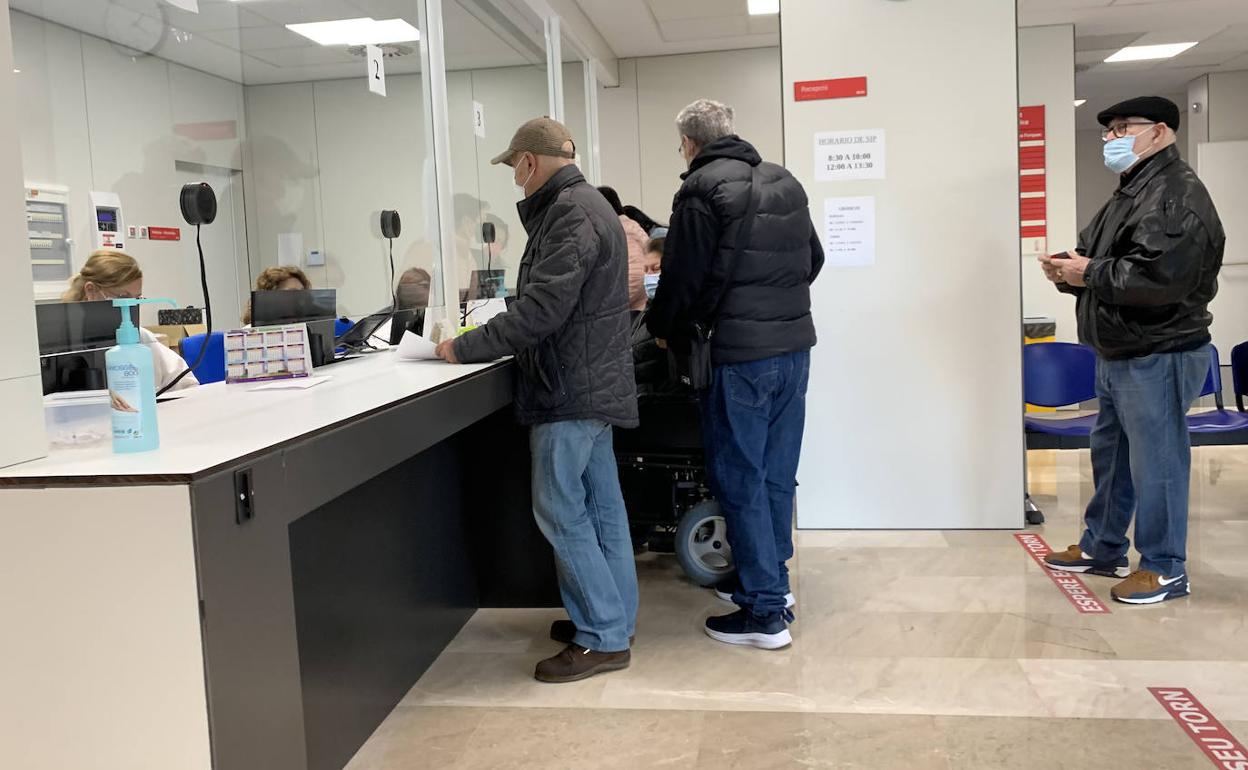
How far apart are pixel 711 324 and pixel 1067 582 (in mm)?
1718

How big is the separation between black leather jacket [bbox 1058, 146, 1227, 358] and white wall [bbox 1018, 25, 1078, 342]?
Result: 174 inches

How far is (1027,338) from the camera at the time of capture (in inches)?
297

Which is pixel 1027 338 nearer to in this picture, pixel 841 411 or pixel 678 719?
pixel 841 411

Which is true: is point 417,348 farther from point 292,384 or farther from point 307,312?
point 292,384

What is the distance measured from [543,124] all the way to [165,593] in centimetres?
187

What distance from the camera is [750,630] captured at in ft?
10.3

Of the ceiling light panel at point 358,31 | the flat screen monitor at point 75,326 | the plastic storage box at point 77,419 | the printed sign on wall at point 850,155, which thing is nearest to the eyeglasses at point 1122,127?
the printed sign on wall at point 850,155

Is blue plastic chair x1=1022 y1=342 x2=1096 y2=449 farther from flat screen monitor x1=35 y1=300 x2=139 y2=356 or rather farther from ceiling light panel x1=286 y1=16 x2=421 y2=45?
flat screen monitor x1=35 y1=300 x2=139 y2=356

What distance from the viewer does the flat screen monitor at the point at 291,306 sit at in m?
2.72

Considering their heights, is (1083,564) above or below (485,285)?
below

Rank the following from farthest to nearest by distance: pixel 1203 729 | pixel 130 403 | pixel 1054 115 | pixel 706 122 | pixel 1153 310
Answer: pixel 1054 115, pixel 1153 310, pixel 706 122, pixel 1203 729, pixel 130 403

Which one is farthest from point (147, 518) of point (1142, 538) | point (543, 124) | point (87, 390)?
point (1142, 538)

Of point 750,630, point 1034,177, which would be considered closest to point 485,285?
point 750,630

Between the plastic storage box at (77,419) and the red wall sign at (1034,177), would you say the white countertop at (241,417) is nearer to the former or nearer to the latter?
the plastic storage box at (77,419)
